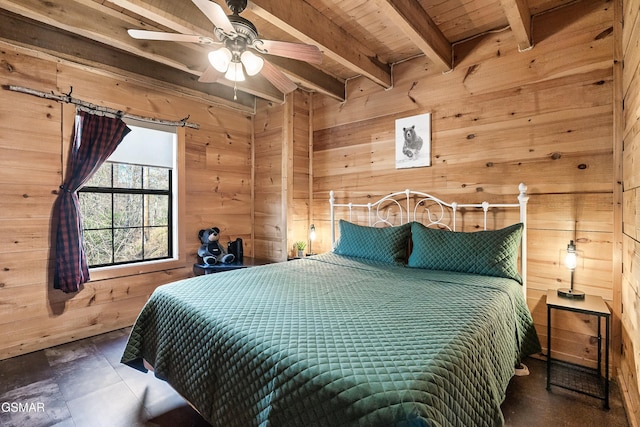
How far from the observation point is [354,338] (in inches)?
47.1

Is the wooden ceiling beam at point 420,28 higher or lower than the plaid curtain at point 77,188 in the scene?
higher

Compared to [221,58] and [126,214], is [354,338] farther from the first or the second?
[126,214]

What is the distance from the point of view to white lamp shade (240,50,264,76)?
73.9 inches

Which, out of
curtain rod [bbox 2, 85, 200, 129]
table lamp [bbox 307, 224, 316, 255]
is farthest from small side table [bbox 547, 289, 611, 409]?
curtain rod [bbox 2, 85, 200, 129]

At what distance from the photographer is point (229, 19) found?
164 centimetres

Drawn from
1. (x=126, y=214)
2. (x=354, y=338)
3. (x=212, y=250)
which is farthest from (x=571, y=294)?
(x=126, y=214)

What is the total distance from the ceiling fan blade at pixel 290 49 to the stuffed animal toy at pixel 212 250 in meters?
2.15

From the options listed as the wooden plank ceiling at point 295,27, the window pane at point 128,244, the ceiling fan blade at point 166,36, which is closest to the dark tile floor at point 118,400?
the window pane at point 128,244

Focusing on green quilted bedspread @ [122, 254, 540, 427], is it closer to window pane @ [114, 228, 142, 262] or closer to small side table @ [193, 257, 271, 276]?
small side table @ [193, 257, 271, 276]

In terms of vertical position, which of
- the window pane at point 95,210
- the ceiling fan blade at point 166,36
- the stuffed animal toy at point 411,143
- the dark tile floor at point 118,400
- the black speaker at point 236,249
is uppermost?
the ceiling fan blade at point 166,36

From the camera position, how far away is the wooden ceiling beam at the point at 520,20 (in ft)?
6.48

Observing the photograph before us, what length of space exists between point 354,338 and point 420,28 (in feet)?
7.24

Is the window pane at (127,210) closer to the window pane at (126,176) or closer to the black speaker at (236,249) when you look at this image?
the window pane at (126,176)

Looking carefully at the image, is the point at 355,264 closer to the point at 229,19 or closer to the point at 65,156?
the point at 229,19
